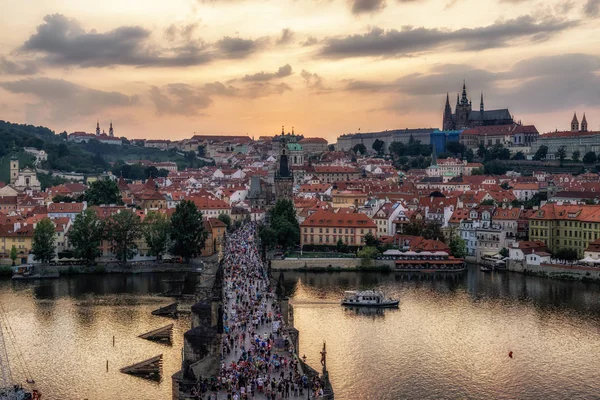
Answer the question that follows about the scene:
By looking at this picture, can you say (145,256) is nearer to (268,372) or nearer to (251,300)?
(251,300)

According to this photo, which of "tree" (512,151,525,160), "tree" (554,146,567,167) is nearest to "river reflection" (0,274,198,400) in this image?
"tree" (554,146,567,167)

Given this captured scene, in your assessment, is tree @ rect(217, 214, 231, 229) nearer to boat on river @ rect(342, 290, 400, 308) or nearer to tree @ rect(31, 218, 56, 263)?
tree @ rect(31, 218, 56, 263)

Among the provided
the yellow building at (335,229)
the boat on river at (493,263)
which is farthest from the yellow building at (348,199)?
the boat on river at (493,263)

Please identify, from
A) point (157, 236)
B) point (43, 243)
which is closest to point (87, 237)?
point (43, 243)

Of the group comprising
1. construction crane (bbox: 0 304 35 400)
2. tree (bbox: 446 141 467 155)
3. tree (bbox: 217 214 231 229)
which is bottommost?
construction crane (bbox: 0 304 35 400)

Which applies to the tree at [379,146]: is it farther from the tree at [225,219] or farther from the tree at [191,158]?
the tree at [225,219]
